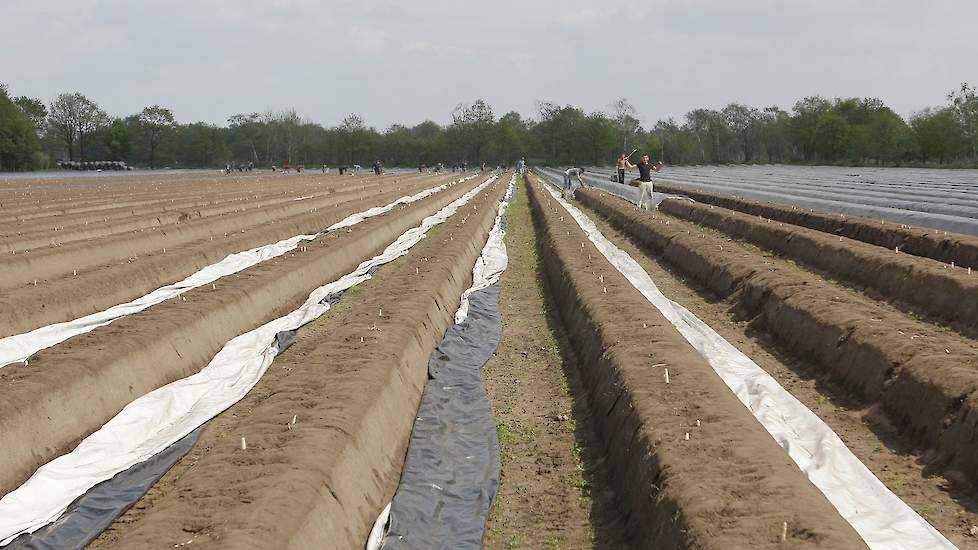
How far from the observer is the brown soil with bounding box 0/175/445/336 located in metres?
10.7

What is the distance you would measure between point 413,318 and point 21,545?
17.4ft

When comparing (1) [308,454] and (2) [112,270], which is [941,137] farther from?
(1) [308,454]

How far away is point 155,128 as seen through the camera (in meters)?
105

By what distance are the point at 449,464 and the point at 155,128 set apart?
365 ft

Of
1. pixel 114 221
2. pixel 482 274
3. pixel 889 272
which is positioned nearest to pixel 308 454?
pixel 889 272

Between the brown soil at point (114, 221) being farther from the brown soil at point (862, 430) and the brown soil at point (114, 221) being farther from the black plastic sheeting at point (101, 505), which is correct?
the brown soil at point (862, 430)

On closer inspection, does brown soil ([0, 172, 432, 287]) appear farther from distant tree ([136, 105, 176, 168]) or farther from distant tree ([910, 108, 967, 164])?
distant tree ([136, 105, 176, 168])

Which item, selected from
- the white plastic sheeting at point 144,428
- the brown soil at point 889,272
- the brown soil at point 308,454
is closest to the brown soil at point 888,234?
the brown soil at point 889,272

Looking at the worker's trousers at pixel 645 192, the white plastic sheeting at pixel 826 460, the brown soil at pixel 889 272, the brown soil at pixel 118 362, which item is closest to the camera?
the white plastic sheeting at pixel 826 460

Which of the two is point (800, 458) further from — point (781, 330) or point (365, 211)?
point (365, 211)

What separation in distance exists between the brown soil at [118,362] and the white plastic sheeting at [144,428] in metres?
0.23

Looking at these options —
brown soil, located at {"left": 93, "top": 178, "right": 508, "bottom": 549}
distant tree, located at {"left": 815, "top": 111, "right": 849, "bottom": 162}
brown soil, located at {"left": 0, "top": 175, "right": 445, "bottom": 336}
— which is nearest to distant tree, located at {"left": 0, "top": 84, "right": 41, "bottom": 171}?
brown soil, located at {"left": 0, "top": 175, "right": 445, "bottom": 336}

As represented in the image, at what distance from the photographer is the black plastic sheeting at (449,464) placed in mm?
5219

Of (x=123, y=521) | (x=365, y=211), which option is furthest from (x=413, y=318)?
(x=365, y=211)
